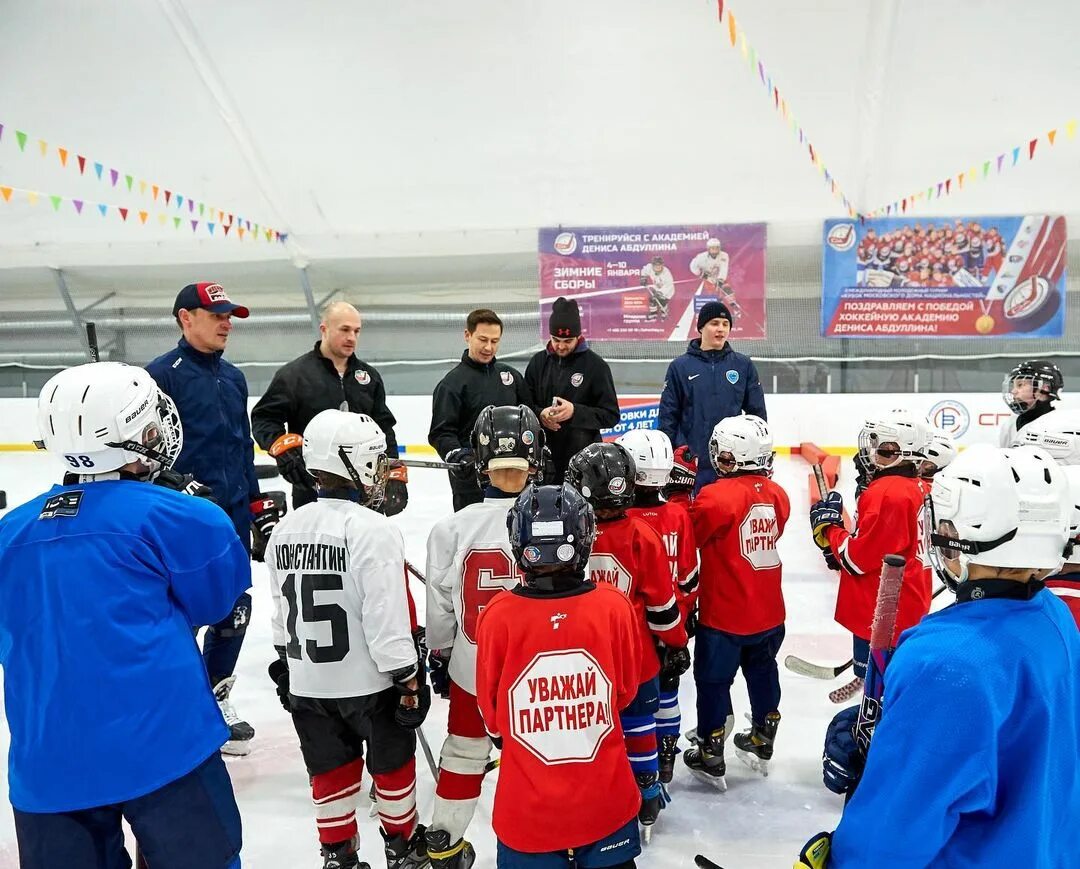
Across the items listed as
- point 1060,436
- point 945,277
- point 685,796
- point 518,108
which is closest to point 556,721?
point 685,796

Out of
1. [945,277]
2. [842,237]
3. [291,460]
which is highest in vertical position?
[842,237]

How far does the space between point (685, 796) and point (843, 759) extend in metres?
1.23

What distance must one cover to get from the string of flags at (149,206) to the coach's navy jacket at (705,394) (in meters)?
6.06

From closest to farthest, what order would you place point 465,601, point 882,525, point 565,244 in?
point 465,601 < point 882,525 < point 565,244

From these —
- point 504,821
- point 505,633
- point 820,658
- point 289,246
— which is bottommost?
point 820,658

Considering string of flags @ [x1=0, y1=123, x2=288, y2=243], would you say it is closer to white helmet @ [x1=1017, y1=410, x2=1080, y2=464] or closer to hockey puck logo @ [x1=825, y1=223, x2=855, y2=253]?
hockey puck logo @ [x1=825, y1=223, x2=855, y2=253]

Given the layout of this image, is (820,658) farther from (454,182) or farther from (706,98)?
(454,182)

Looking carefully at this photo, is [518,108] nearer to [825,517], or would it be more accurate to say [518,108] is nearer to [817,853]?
[825,517]

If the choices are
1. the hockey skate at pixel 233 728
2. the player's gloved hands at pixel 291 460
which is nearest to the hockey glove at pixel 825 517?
the player's gloved hands at pixel 291 460

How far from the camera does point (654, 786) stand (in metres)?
2.07

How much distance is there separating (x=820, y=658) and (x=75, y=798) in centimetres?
287

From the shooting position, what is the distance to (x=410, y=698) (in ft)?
6.22

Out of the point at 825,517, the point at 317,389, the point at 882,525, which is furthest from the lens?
the point at 317,389

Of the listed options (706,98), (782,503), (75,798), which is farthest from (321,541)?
(706,98)
